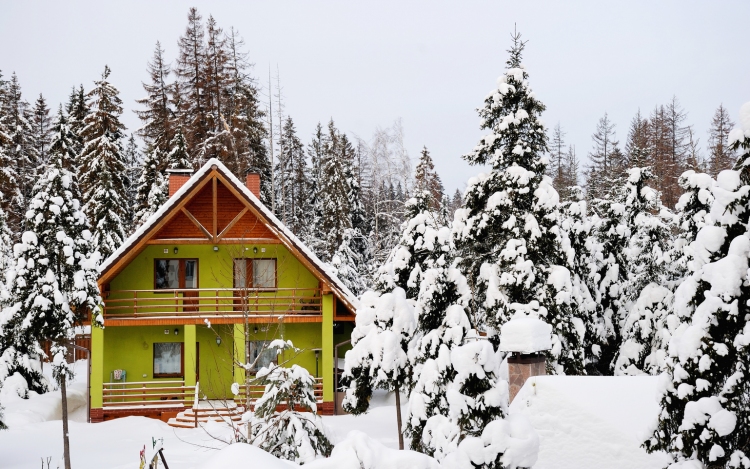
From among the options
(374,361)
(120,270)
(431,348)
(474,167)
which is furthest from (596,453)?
(120,270)

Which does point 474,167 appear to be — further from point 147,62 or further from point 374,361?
point 147,62

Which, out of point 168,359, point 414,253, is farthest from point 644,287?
point 168,359

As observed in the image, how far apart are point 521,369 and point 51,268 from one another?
1093 cm

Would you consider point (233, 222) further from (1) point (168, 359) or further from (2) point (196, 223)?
(1) point (168, 359)

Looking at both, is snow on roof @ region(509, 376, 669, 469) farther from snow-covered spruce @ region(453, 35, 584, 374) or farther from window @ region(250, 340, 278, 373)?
window @ region(250, 340, 278, 373)

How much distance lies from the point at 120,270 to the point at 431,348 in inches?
591

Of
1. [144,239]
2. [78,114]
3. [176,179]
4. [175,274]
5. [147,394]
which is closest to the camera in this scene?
[147,394]

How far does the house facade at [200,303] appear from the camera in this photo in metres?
22.8

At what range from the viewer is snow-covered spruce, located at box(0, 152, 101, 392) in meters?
14.9

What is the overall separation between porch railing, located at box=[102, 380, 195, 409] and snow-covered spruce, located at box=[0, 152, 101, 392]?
7100 mm

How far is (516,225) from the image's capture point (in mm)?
19031

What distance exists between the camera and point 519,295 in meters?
19.0

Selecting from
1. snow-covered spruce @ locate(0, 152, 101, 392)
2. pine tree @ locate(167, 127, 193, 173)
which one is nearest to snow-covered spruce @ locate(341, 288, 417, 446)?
snow-covered spruce @ locate(0, 152, 101, 392)

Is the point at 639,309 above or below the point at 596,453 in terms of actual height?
above
